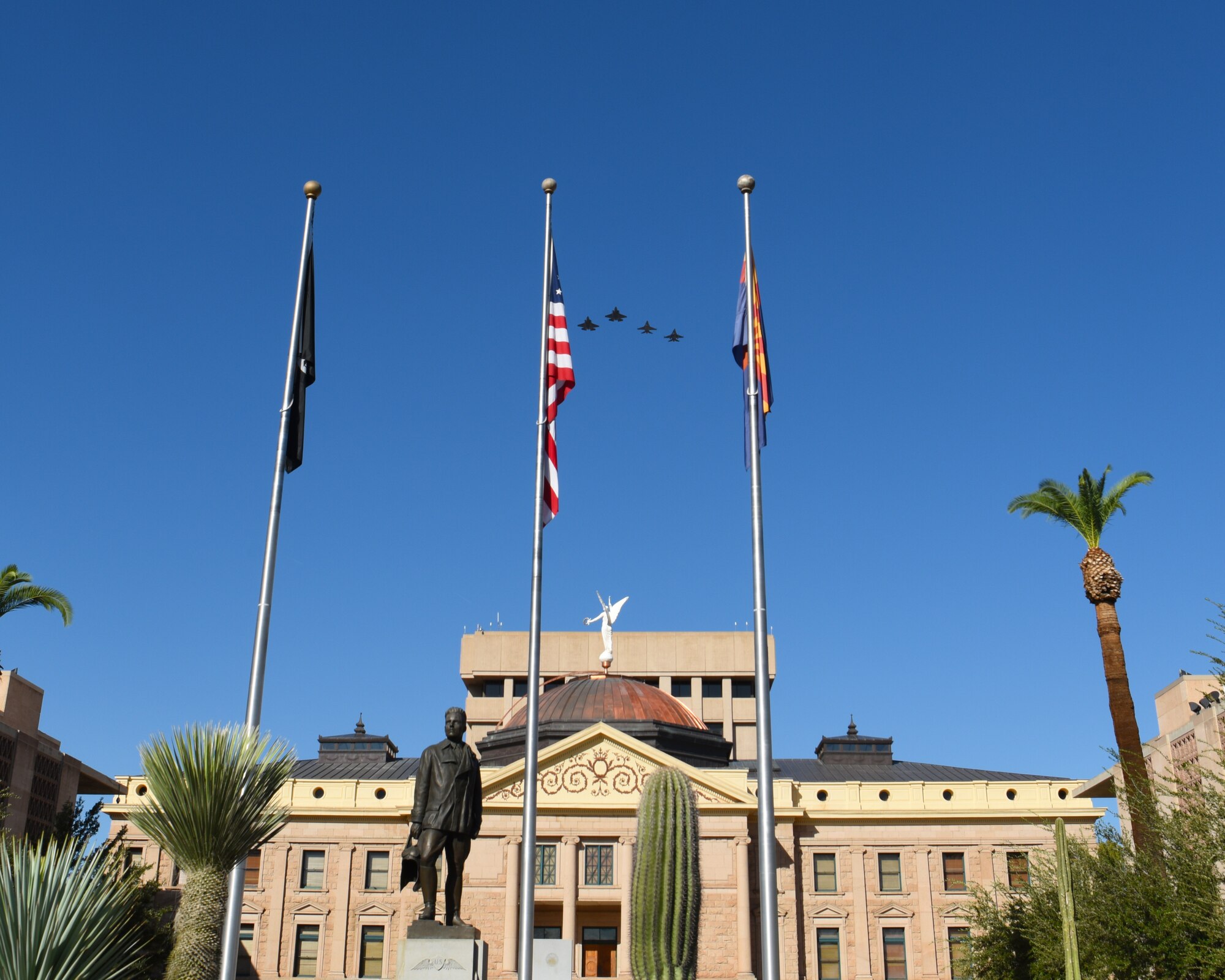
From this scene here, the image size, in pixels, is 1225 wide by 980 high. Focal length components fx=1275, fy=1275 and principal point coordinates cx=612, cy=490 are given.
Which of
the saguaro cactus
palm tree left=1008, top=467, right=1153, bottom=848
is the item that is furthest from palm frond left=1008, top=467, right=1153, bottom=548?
the saguaro cactus

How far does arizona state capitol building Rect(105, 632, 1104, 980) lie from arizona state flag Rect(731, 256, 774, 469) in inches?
1311

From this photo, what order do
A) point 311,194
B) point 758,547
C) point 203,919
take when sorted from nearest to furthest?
point 203,919, point 758,547, point 311,194

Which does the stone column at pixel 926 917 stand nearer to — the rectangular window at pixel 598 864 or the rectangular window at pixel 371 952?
the rectangular window at pixel 598 864

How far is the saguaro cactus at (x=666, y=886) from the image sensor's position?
3000 centimetres

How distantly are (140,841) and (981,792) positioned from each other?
38118 mm

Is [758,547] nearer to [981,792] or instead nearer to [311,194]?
[311,194]

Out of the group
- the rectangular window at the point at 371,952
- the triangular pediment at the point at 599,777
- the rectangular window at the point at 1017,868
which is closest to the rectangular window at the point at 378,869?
the rectangular window at the point at 371,952

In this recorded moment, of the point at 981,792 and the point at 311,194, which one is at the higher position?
A: the point at 311,194

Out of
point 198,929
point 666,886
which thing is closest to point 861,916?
point 666,886

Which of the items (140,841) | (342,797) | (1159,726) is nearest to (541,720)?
(342,797)

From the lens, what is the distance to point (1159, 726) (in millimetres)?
48406

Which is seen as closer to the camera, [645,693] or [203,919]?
[203,919]

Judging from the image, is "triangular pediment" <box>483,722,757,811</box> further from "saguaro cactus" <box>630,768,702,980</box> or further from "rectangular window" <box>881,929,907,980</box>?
"saguaro cactus" <box>630,768,702,980</box>

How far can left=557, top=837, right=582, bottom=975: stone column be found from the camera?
51719mm
